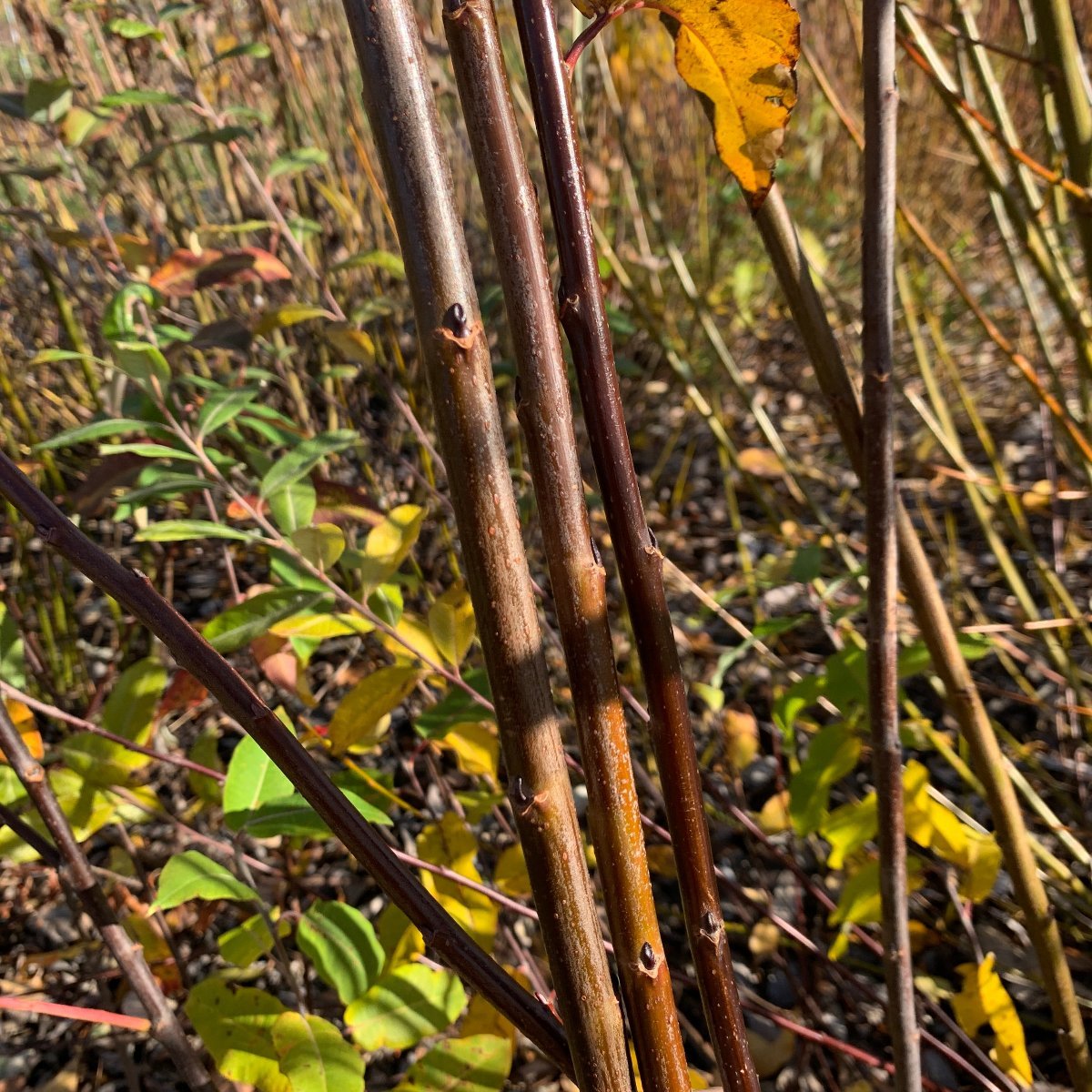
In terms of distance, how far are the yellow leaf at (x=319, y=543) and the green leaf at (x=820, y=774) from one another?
0.51 metres

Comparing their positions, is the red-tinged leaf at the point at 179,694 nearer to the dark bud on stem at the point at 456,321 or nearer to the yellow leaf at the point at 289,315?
the yellow leaf at the point at 289,315

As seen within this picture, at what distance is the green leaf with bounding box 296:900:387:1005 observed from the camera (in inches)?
30.5

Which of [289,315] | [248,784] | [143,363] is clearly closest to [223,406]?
[143,363]

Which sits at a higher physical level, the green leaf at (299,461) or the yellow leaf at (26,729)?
the green leaf at (299,461)

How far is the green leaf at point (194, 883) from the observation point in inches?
26.6

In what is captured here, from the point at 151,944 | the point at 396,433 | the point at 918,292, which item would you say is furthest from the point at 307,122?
the point at 151,944

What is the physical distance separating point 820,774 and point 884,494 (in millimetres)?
424

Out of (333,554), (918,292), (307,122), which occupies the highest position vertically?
(307,122)

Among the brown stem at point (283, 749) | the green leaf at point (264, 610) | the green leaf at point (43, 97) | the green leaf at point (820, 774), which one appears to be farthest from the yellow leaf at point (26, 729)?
the green leaf at point (43, 97)

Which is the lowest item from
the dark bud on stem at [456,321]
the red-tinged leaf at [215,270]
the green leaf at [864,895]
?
the green leaf at [864,895]

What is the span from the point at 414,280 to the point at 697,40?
20cm

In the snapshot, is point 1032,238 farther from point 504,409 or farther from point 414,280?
point 504,409

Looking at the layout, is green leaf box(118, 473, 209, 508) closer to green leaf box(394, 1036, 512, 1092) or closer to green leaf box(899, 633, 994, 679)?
green leaf box(394, 1036, 512, 1092)

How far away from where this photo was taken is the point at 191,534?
2.89 ft
